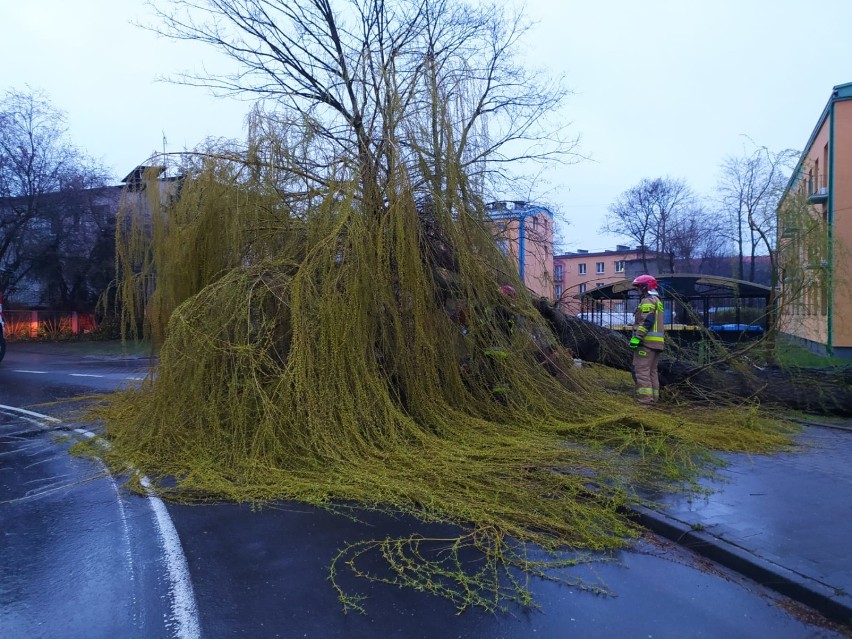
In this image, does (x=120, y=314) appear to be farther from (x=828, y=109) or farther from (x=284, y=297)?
(x=828, y=109)

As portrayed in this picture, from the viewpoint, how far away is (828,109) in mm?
17109

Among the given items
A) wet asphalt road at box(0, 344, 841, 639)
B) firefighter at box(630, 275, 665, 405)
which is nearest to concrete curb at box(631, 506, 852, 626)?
wet asphalt road at box(0, 344, 841, 639)

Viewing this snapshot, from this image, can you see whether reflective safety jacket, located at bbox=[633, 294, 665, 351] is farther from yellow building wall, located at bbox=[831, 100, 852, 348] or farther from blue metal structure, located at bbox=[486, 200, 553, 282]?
yellow building wall, located at bbox=[831, 100, 852, 348]

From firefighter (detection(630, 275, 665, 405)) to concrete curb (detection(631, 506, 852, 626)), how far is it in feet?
13.1

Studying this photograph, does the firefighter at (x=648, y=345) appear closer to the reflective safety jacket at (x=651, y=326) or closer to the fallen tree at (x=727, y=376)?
Answer: the reflective safety jacket at (x=651, y=326)

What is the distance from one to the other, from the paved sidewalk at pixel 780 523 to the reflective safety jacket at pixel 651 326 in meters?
2.37

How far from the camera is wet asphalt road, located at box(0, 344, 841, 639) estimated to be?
3.45 meters

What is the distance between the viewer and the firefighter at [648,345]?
877 centimetres

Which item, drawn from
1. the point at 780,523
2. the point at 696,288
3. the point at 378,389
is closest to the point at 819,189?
the point at 696,288

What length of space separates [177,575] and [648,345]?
676 cm

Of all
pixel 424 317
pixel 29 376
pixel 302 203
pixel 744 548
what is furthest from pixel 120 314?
pixel 744 548

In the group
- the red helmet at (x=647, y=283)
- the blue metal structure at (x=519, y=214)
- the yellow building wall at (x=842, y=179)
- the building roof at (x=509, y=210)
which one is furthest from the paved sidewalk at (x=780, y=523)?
the yellow building wall at (x=842, y=179)

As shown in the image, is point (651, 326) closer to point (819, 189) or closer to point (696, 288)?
point (696, 288)

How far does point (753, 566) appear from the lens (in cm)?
411
